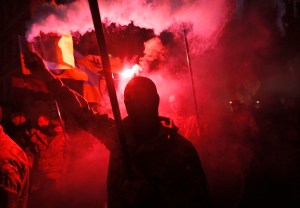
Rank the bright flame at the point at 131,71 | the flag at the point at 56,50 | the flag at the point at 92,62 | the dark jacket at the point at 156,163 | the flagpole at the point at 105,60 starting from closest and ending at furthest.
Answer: the flagpole at the point at 105,60 < the dark jacket at the point at 156,163 < the flag at the point at 56,50 < the flag at the point at 92,62 < the bright flame at the point at 131,71

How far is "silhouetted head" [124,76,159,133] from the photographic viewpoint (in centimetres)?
243

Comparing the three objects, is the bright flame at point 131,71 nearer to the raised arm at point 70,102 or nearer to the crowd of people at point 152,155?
the crowd of people at point 152,155

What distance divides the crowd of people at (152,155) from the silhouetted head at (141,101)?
0.03 ft

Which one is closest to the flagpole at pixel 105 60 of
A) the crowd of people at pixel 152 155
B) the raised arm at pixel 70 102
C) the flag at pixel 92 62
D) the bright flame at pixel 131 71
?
the crowd of people at pixel 152 155

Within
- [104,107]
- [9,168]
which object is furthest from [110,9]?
[104,107]

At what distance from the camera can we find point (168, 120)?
276 cm

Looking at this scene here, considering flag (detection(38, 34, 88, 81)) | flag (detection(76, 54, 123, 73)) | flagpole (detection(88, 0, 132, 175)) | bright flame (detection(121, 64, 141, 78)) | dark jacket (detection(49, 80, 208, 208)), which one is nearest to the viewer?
flagpole (detection(88, 0, 132, 175))

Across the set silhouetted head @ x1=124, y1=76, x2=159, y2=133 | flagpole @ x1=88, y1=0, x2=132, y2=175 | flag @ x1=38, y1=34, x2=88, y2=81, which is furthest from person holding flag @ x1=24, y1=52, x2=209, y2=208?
flag @ x1=38, y1=34, x2=88, y2=81

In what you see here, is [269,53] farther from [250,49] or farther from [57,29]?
[57,29]

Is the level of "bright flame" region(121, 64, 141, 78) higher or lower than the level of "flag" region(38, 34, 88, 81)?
lower

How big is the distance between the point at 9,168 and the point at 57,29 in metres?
4.32

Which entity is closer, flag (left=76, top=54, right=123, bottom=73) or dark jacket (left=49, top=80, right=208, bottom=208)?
dark jacket (left=49, top=80, right=208, bottom=208)

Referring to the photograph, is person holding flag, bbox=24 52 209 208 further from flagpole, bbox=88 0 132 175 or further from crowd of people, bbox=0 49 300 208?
flagpole, bbox=88 0 132 175

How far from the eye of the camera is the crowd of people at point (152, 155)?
95.0 inches
